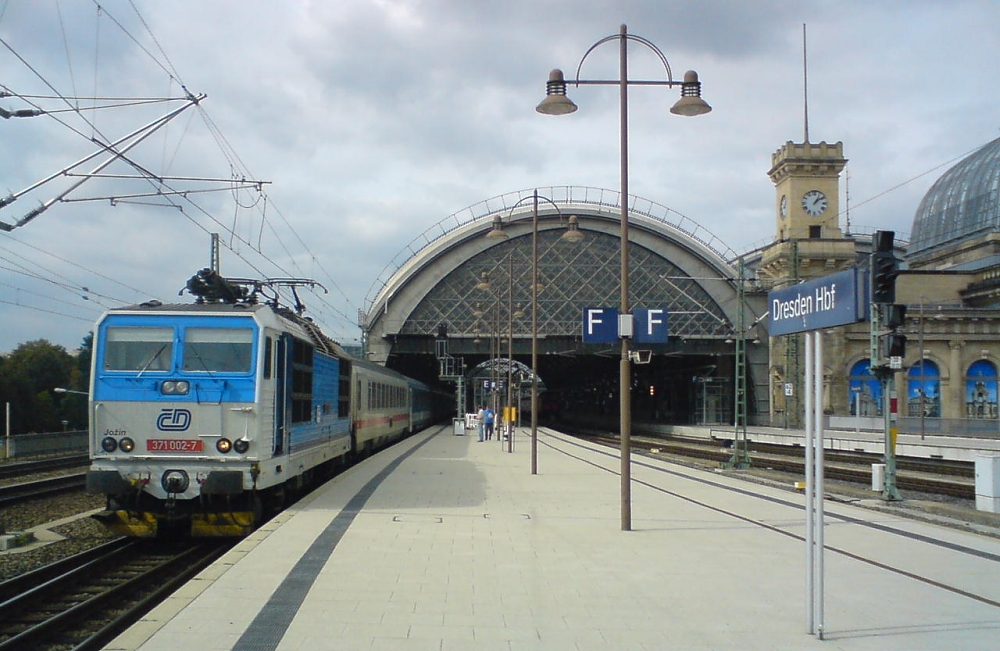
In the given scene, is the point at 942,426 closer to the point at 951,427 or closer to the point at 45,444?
the point at 951,427

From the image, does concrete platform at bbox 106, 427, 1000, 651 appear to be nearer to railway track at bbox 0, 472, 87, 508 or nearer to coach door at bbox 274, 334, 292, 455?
coach door at bbox 274, 334, 292, 455

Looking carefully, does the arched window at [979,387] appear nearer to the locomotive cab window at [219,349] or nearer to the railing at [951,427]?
the railing at [951,427]

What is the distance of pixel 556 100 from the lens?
13078 mm

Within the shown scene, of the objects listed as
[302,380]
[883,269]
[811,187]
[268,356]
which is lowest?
[302,380]

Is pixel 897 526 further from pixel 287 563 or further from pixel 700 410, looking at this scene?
pixel 700 410

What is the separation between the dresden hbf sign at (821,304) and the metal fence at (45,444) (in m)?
28.8

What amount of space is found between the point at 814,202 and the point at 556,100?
49.2 m

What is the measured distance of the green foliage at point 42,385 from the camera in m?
42.4

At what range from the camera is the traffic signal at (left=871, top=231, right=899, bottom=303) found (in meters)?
14.5

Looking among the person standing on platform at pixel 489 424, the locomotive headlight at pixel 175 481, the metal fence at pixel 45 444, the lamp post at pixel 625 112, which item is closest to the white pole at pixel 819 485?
the lamp post at pixel 625 112

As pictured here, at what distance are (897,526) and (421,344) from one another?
49332 mm

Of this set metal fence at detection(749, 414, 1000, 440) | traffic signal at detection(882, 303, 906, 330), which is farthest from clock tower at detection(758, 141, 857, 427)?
traffic signal at detection(882, 303, 906, 330)

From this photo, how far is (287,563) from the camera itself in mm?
9750

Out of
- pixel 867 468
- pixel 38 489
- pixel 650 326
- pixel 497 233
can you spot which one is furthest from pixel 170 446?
pixel 867 468
